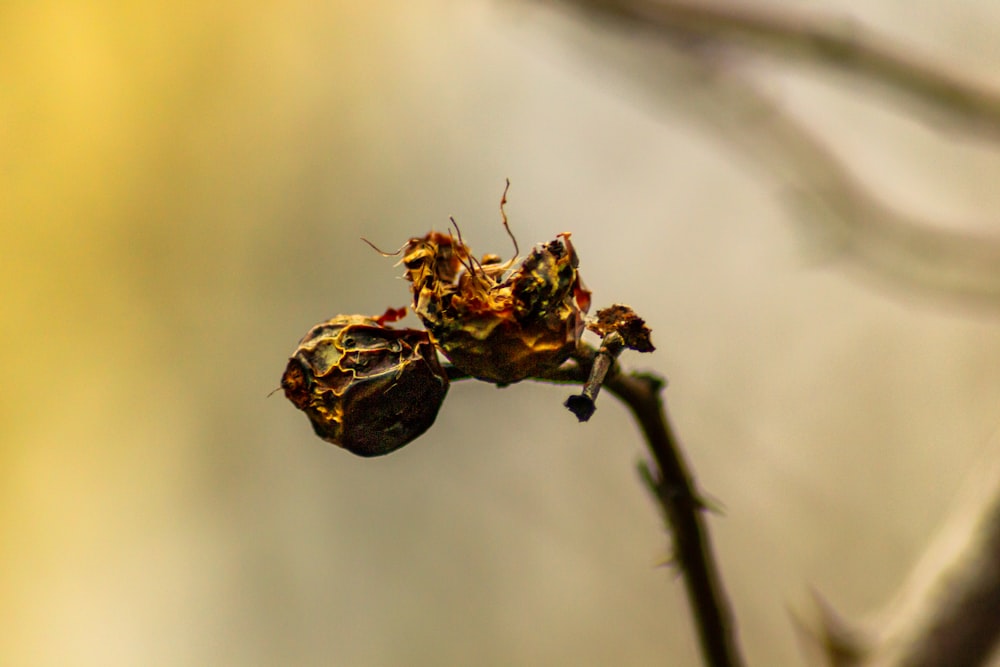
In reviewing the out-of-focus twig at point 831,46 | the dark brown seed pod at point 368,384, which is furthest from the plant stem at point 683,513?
the out-of-focus twig at point 831,46

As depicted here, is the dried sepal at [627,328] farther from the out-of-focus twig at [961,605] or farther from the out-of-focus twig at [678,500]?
the out-of-focus twig at [961,605]

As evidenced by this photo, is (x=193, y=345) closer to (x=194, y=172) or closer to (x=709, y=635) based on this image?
(x=194, y=172)

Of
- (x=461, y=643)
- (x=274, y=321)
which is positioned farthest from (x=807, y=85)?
(x=461, y=643)

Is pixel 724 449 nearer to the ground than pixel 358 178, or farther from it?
nearer to the ground

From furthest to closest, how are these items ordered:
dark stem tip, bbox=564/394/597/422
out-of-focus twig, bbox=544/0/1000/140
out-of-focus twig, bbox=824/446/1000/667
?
1. out-of-focus twig, bbox=544/0/1000/140
2. out-of-focus twig, bbox=824/446/1000/667
3. dark stem tip, bbox=564/394/597/422

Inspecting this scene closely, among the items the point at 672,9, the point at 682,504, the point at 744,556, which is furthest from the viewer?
the point at 744,556

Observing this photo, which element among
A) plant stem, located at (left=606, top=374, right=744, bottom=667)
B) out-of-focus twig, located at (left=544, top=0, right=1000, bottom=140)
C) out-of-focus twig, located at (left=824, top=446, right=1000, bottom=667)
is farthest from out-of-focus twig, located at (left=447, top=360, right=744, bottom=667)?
out-of-focus twig, located at (left=544, top=0, right=1000, bottom=140)

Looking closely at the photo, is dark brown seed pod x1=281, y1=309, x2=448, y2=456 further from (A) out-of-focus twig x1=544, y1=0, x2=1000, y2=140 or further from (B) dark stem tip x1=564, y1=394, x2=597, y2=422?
(A) out-of-focus twig x1=544, y1=0, x2=1000, y2=140
